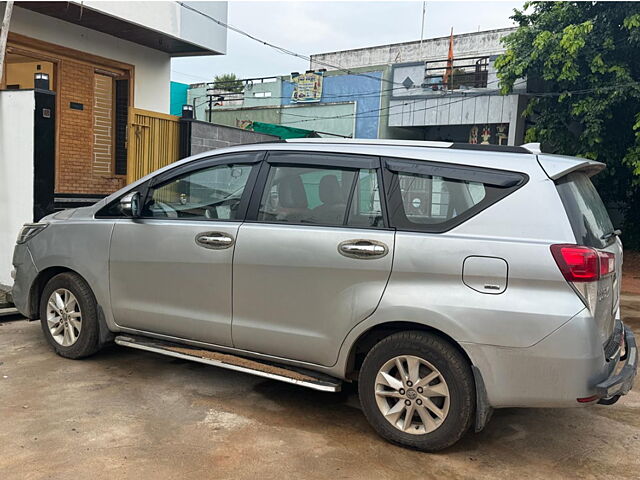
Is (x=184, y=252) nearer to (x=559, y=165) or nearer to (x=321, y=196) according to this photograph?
(x=321, y=196)

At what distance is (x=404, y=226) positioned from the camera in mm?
3568

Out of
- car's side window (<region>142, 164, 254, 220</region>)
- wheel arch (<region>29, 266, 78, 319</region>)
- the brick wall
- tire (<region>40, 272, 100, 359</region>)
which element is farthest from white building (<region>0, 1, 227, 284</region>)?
car's side window (<region>142, 164, 254, 220</region>)

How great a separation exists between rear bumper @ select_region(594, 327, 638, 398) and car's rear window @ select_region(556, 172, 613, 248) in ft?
2.49

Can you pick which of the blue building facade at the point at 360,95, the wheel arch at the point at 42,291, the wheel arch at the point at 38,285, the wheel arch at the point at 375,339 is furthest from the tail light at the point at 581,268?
the blue building facade at the point at 360,95

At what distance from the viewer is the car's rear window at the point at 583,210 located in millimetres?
3266

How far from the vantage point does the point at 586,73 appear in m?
14.9

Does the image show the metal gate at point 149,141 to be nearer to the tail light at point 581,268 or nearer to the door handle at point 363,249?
the door handle at point 363,249

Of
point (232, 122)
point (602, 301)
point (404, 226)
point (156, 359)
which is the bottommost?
point (156, 359)

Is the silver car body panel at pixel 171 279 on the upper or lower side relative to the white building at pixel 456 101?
lower

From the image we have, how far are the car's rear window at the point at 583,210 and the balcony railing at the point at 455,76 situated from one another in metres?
19.8

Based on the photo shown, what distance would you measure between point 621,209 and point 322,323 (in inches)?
647

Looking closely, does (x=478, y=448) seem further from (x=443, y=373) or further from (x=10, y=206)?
(x=10, y=206)

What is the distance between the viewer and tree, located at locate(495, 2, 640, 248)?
1407cm

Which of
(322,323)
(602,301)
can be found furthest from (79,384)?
(602,301)
